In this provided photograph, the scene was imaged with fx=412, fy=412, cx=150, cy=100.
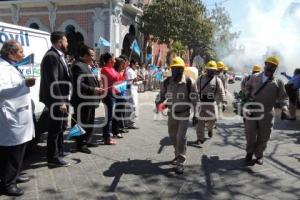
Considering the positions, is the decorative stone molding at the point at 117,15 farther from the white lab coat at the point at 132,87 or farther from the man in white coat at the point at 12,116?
the man in white coat at the point at 12,116

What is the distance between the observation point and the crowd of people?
5.20 meters

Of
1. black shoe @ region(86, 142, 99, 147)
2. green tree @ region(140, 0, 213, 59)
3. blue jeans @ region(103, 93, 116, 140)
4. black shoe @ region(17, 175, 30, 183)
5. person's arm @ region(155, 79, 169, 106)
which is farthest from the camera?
green tree @ region(140, 0, 213, 59)

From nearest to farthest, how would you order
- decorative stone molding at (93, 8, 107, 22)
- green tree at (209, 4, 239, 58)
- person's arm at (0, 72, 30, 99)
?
person's arm at (0, 72, 30, 99) < decorative stone molding at (93, 8, 107, 22) < green tree at (209, 4, 239, 58)

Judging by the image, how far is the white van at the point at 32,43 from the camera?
6.33 meters

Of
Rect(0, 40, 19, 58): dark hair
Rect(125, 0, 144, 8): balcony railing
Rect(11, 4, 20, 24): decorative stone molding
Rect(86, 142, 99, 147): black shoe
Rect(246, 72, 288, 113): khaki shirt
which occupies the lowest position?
Rect(86, 142, 99, 147): black shoe

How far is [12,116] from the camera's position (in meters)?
5.17

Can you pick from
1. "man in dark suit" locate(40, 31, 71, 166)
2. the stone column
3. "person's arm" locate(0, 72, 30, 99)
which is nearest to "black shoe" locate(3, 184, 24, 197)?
"person's arm" locate(0, 72, 30, 99)

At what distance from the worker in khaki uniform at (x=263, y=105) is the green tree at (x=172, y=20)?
21894 millimetres

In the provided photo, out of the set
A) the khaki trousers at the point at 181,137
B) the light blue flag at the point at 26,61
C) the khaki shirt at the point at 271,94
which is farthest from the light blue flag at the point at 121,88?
the khaki shirt at the point at 271,94

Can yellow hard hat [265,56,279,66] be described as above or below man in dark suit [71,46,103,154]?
above

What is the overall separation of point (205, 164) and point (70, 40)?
21.8m

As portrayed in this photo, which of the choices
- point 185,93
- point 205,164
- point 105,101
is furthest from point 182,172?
point 105,101

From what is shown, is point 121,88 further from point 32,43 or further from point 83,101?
point 32,43

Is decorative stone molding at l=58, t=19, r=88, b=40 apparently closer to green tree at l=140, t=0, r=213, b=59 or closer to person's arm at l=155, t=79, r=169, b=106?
green tree at l=140, t=0, r=213, b=59
